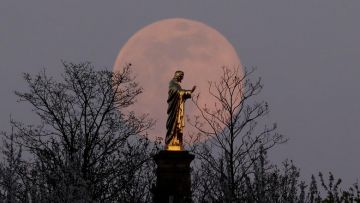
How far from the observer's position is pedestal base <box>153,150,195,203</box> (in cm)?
1814

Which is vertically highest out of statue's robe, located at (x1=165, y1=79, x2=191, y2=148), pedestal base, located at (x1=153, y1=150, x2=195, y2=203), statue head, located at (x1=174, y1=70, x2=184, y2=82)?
statue head, located at (x1=174, y1=70, x2=184, y2=82)

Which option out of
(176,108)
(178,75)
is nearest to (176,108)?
(176,108)

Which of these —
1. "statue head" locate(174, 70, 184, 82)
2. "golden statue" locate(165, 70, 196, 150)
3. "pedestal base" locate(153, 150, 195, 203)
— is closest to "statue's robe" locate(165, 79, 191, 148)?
"golden statue" locate(165, 70, 196, 150)

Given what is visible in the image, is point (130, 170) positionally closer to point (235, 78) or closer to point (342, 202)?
point (235, 78)

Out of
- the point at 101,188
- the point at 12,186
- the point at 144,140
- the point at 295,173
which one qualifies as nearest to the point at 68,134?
the point at 101,188

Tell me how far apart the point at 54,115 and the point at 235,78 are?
283 inches

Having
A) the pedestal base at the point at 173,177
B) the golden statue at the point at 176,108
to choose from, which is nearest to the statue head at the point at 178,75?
the golden statue at the point at 176,108

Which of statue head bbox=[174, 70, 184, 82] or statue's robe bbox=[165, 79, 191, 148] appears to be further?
statue head bbox=[174, 70, 184, 82]

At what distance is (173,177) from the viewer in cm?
1836

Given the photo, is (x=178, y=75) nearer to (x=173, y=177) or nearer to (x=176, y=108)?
(x=176, y=108)

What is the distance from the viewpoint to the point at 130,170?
25.4 meters

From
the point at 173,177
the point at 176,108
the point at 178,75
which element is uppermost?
the point at 178,75

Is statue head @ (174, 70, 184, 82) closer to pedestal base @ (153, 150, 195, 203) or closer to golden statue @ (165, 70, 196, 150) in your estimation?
golden statue @ (165, 70, 196, 150)

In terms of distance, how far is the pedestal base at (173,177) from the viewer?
18141 millimetres
